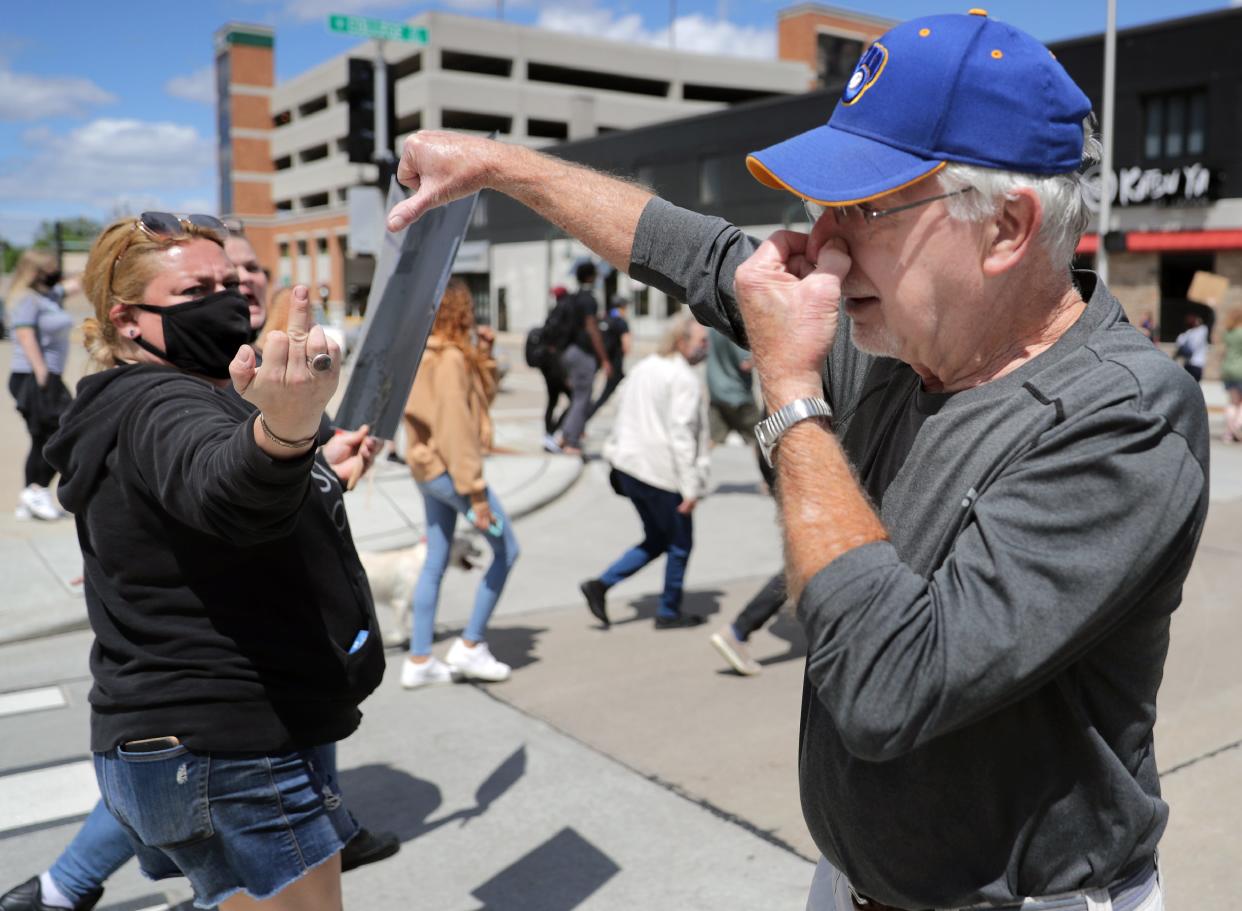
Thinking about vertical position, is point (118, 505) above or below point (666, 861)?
above

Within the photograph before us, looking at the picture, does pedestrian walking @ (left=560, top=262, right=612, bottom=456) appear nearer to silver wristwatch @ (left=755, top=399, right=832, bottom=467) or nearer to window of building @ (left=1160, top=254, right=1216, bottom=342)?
silver wristwatch @ (left=755, top=399, right=832, bottom=467)

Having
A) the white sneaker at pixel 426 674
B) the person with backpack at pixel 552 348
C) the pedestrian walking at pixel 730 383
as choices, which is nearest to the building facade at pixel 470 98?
the person with backpack at pixel 552 348

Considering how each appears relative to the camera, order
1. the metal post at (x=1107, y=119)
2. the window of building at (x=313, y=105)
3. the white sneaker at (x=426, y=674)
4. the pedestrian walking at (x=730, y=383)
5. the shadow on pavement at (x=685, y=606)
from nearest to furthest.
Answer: the white sneaker at (x=426, y=674), the shadow on pavement at (x=685, y=606), the pedestrian walking at (x=730, y=383), the metal post at (x=1107, y=119), the window of building at (x=313, y=105)

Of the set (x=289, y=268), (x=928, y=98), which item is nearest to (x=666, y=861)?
(x=928, y=98)

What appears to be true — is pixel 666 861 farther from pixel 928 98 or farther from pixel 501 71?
pixel 501 71

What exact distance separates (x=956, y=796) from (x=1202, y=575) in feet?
21.7

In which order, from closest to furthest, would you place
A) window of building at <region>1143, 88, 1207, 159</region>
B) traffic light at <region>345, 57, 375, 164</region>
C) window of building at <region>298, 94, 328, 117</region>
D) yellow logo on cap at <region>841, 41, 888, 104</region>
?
yellow logo on cap at <region>841, 41, 888, 104</region>
traffic light at <region>345, 57, 375, 164</region>
window of building at <region>1143, 88, 1207, 159</region>
window of building at <region>298, 94, 328, 117</region>

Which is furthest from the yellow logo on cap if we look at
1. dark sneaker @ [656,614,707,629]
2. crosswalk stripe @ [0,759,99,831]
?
dark sneaker @ [656,614,707,629]

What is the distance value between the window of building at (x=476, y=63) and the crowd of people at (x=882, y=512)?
199ft

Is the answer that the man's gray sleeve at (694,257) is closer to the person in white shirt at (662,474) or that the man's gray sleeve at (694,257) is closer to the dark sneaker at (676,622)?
the person in white shirt at (662,474)

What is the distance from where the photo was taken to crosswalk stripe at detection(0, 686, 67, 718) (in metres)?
5.17

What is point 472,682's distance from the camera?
5547 millimetres

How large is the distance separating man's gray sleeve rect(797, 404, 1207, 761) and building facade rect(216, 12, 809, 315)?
50065 millimetres

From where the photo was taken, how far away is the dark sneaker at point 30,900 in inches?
122
